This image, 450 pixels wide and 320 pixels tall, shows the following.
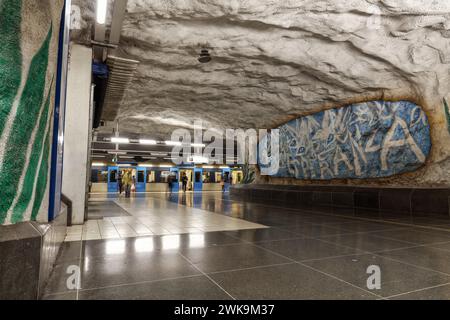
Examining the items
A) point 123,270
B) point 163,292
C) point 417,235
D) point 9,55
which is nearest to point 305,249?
point 163,292

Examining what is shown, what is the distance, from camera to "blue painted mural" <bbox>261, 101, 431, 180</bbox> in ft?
26.1

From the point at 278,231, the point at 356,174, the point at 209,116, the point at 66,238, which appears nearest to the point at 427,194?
the point at 356,174

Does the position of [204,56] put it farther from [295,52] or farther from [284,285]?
[284,285]

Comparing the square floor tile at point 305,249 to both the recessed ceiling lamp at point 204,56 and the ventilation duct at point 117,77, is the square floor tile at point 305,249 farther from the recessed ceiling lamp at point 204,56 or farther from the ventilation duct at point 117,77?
the recessed ceiling lamp at point 204,56

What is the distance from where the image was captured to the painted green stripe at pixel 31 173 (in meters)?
1.94

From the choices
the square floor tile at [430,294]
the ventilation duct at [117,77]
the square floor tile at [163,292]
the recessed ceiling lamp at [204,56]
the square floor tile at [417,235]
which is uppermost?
the recessed ceiling lamp at [204,56]

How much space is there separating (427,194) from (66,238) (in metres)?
8.42

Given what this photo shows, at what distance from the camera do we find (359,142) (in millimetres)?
9383

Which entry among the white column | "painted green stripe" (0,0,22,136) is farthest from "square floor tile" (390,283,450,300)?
the white column

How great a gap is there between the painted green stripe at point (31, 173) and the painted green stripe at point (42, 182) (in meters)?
0.13

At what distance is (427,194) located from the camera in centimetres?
719

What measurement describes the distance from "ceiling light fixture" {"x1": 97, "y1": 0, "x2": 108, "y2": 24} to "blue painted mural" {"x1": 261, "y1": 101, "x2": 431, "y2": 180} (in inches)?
327

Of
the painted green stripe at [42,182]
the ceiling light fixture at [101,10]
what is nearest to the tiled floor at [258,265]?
the painted green stripe at [42,182]
